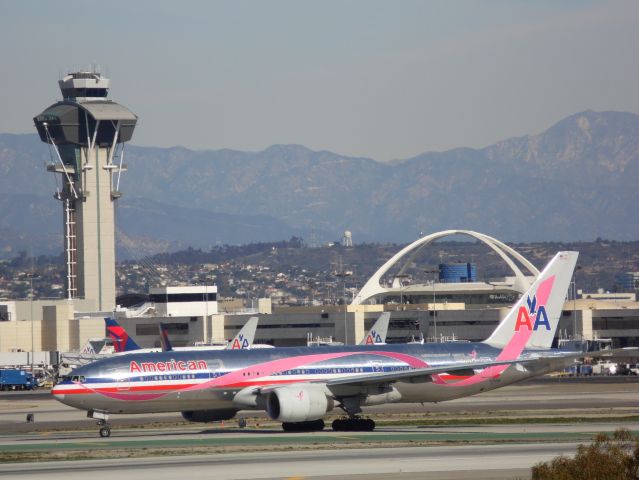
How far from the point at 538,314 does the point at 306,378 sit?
14.1m

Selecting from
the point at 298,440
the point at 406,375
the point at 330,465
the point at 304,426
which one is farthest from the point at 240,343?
the point at 330,465

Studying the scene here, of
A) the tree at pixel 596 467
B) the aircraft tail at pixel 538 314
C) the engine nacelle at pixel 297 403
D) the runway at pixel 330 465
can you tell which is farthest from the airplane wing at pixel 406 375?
the tree at pixel 596 467

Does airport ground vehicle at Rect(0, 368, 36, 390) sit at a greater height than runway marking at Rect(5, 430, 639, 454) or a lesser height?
lesser

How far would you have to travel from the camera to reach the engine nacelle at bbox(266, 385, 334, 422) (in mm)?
63188

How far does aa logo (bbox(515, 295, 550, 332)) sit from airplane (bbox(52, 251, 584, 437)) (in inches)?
2.2

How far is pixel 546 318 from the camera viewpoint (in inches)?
2793

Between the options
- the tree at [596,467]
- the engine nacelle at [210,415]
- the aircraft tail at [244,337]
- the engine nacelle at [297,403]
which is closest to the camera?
the tree at [596,467]

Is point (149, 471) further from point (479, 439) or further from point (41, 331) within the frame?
point (41, 331)

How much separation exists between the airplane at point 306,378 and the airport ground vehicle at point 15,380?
84.0m

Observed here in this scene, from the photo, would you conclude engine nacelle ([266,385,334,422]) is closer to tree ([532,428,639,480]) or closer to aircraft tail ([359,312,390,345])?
tree ([532,428,639,480])

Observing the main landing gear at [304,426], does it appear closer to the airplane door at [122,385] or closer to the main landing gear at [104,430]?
the airplane door at [122,385]

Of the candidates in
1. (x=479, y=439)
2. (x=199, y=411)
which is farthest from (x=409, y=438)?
(x=199, y=411)

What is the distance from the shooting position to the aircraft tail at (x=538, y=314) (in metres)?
69.8

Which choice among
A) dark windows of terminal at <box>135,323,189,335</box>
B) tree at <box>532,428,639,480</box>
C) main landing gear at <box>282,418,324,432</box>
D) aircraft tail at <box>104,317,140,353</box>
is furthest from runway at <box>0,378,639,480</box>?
dark windows of terminal at <box>135,323,189,335</box>
